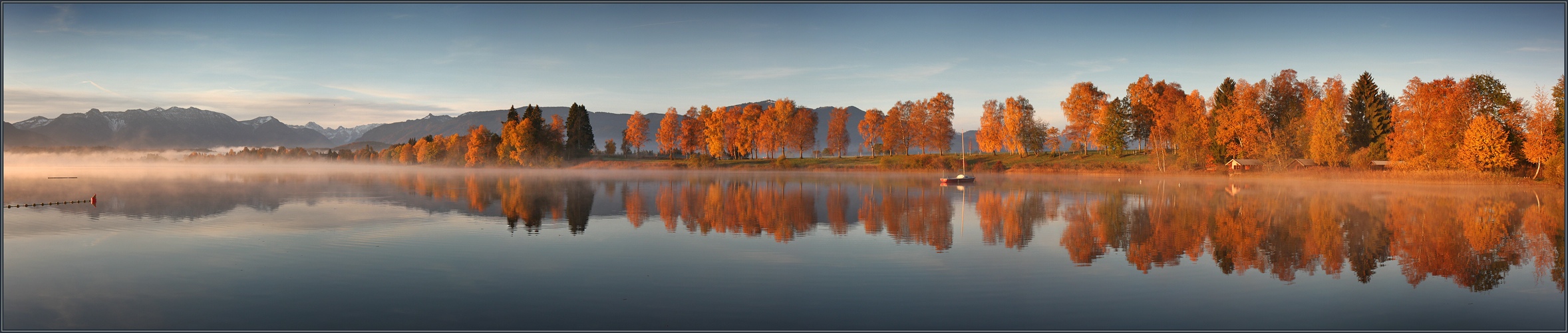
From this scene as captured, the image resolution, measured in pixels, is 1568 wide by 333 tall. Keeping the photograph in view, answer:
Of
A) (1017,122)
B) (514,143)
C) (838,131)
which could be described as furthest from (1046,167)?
(514,143)

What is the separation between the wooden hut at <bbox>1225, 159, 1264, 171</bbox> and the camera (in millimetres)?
70750

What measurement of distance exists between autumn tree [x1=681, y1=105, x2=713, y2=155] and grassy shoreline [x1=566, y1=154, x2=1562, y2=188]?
2867 millimetres

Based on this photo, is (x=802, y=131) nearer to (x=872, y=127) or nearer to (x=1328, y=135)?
(x=872, y=127)

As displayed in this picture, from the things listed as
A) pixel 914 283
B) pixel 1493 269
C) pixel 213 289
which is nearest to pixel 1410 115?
pixel 1493 269

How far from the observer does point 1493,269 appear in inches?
540

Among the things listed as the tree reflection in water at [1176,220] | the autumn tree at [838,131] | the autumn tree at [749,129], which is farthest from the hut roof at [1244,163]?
the autumn tree at [749,129]

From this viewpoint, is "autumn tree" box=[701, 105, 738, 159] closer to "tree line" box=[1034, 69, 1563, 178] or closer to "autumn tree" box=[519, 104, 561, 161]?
"autumn tree" box=[519, 104, 561, 161]

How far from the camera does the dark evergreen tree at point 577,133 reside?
108 metres

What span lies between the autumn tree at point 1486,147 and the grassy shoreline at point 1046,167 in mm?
769

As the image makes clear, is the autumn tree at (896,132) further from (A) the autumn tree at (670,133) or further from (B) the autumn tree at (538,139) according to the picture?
(B) the autumn tree at (538,139)

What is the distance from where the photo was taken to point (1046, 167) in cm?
8219

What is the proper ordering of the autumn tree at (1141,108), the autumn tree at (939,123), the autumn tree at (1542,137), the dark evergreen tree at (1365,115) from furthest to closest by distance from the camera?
the autumn tree at (939,123), the autumn tree at (1141,108), the dark evergreen tree at (1365,115), the autumn tree at (1542,137)

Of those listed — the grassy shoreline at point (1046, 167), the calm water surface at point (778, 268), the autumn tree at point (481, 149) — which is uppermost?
the autumn tree at point (481, 149)

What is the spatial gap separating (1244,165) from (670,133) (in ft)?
235
